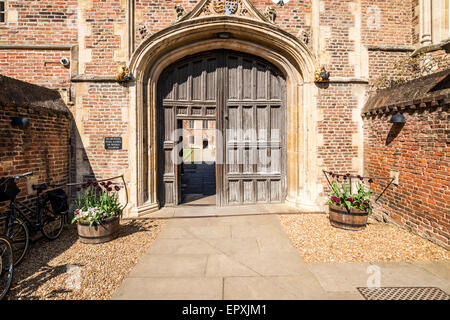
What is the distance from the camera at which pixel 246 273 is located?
3266 mm

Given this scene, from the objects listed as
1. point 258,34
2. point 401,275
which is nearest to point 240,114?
point 258,34

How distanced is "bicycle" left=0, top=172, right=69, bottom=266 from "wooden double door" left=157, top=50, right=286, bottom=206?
95.4 inches

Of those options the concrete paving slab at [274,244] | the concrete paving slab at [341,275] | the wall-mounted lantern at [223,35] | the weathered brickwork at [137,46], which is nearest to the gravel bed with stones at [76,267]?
the weathered brickwork at [137,46]

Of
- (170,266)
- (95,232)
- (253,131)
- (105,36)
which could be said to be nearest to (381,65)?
(253,131)

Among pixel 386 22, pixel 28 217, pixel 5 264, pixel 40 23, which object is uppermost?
pixel 386 22

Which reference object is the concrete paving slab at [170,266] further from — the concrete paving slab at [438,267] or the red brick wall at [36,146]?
the concrete paving slab at [438,267]

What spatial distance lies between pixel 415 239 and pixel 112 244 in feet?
18.4

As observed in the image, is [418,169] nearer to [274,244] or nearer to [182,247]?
[274,244]

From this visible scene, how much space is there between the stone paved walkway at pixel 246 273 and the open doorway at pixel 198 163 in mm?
2949

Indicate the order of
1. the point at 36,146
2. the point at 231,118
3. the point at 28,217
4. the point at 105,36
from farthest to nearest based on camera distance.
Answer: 1. the point at 231,118
2. the point at 105,36
3. the point at 36,146
4. the point at 28,217

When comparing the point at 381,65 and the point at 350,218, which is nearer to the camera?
the point at 350,218

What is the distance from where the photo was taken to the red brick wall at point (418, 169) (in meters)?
4.11

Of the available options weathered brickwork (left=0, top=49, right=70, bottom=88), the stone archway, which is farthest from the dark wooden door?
weathered brickwork (left=0, top=49, right=70, bottom=88)

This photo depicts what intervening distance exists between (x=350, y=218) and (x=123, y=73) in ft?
19.8
